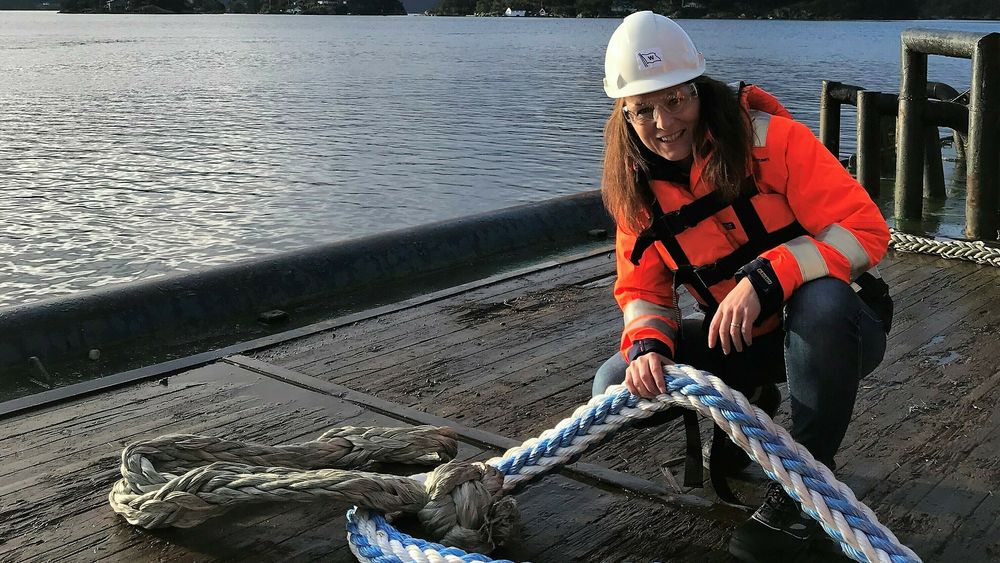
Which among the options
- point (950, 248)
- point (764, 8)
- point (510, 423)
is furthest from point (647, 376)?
point (764, 8)

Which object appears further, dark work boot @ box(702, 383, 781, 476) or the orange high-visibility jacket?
dark work boot @ box(702, 383, 781, 476)

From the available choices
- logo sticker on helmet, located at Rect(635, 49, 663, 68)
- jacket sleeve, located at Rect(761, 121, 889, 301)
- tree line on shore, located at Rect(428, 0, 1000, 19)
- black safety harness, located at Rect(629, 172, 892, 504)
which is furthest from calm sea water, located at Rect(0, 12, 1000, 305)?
tree line on shore, located at Rect(428, 0, 1000, 19)

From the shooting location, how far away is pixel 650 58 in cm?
270

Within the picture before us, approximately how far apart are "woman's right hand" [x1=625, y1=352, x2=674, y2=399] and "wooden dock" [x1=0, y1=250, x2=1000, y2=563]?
0.41 meters

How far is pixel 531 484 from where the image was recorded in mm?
3057

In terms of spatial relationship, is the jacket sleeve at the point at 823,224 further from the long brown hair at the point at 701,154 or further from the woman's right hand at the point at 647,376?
the woman's right hand at the point at 647,376

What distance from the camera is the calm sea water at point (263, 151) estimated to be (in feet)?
41.5

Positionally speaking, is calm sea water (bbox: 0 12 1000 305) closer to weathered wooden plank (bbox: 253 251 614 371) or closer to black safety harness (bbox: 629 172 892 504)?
weathered wooden plank (bbox: 253 251 614 371)

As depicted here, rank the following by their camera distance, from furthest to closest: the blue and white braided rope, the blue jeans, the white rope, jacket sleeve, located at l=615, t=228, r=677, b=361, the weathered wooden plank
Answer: the white rope
the weathered wooden plank
jacket sleeve, located at l=615, t=228, r=677, b=361
the blue jeans
the blue and white braided rope

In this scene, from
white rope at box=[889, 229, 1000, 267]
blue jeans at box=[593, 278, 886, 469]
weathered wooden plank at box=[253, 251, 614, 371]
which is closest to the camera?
blue jeans at box=[593, 278, 886, 469]

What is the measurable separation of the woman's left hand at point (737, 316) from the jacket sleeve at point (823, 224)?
0.28 feet

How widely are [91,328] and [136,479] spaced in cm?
315

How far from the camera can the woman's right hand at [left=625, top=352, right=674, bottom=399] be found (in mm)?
2771

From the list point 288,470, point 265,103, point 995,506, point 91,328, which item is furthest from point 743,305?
point 265,103
